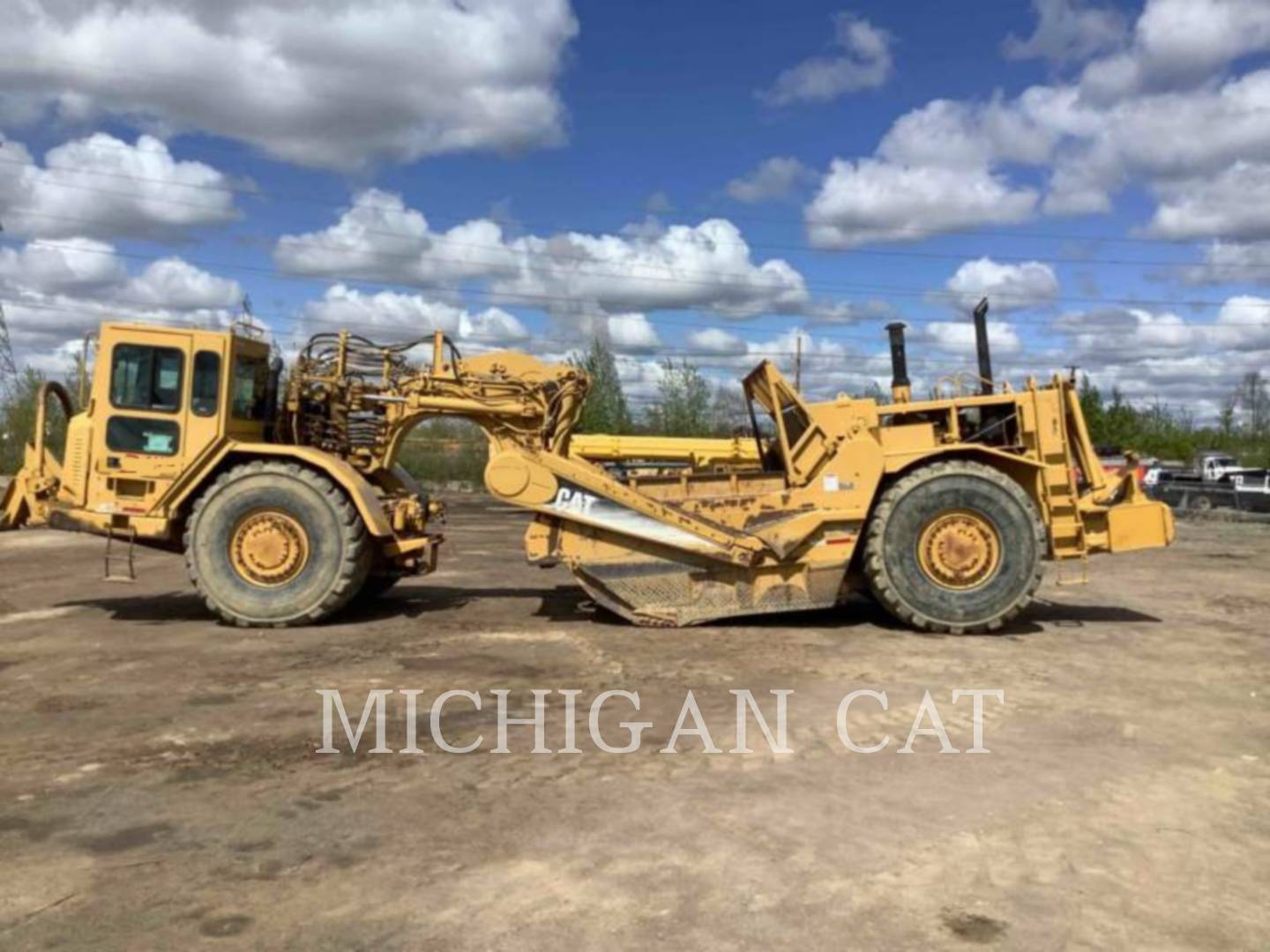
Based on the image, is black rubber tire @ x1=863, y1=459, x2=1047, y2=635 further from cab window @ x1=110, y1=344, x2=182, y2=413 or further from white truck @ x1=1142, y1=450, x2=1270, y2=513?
white truck @ x1=1142, y1=450, x2=1270, y2=513

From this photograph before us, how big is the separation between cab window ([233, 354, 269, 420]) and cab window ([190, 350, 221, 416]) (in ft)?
0.64

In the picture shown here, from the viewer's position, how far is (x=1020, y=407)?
33.0 feet

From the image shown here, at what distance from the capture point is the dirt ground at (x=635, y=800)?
3863 mm

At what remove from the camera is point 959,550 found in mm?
9586

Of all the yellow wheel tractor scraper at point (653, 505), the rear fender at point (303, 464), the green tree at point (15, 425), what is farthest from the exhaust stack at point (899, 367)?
the green tree at point (15, 425)

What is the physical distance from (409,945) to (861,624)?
726 cm

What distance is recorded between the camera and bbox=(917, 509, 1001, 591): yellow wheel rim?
9570mm

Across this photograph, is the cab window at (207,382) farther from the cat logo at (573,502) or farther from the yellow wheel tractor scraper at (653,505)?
the cat logo at (573,502)

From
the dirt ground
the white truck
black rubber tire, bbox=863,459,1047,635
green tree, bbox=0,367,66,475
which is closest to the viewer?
the dirt ground

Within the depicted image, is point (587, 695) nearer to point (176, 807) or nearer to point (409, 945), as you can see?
point (176, 807)

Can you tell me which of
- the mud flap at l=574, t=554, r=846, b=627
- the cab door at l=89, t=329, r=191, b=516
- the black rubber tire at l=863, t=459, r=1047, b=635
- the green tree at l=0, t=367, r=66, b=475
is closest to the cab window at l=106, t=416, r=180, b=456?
the cab door at l=89, t=329, r=191, b=516

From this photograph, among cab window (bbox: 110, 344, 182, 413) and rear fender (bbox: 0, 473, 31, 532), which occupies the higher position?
cab window (bbox: 110, 344, 182, 413)

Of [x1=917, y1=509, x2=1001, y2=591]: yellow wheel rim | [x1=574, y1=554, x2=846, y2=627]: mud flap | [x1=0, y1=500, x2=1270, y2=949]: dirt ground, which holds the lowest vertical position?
[x1=0, y1=500, x2=1270, y2=949]: dirt ground

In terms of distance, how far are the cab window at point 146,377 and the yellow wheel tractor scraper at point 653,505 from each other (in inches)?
0.7
